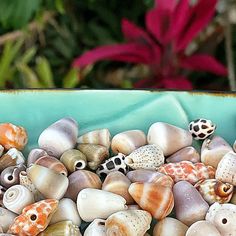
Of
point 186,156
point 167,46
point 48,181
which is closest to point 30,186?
point 48,181

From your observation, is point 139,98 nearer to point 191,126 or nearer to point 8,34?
point 191,126

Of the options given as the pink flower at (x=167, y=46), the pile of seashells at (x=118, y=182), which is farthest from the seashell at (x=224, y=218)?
the pink flower at (x=167, y=46)

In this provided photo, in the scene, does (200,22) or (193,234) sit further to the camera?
(200,22)

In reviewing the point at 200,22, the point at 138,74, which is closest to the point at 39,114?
the point at 200,22

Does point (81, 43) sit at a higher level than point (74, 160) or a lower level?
lower

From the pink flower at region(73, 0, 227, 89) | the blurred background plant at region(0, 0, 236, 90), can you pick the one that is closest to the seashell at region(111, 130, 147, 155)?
the pink flower at region(73, 0, 227, 89)

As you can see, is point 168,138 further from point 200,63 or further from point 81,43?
point 81,43

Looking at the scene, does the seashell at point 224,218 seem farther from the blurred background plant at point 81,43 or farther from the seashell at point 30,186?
the blurred background plant at point 81,43
